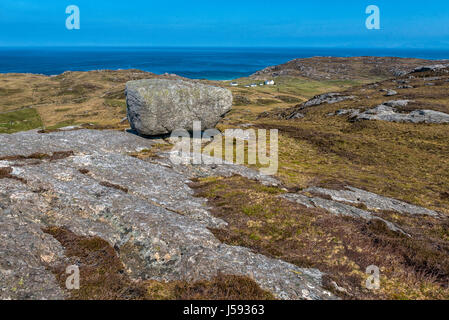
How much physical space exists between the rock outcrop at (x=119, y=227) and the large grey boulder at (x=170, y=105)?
14012mm

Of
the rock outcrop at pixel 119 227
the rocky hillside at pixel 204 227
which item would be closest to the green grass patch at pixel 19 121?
the rocky hillside at pixel 204 227

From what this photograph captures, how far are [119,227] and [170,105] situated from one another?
2732cm

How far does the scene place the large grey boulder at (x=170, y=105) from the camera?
1548 inches

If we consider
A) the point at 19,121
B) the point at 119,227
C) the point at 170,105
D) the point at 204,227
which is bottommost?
the point at 204,227

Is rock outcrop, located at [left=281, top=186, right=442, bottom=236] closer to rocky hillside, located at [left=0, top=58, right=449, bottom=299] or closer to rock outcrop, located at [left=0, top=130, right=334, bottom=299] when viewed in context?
rocky hillside, located at [left=0, top=58, right=449, bottom=299]

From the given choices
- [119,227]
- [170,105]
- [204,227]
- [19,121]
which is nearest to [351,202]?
[204,227]

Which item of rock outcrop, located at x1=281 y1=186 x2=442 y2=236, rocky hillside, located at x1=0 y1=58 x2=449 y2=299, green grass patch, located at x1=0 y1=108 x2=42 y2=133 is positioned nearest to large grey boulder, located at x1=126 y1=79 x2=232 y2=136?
rocky hillside, located at x1=0 y1=58 x2=449 y2=299

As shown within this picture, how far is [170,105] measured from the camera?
4059 centimetres

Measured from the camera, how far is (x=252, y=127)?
63.9 meters

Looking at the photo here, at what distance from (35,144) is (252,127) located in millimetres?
43922

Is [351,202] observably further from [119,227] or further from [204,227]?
[119,227]
